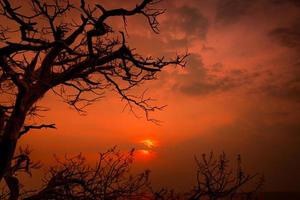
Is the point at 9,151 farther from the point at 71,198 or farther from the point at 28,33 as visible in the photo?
the point at 28,33

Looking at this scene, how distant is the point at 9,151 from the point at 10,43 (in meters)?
3.08

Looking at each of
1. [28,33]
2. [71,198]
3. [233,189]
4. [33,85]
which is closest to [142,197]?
[71,198]

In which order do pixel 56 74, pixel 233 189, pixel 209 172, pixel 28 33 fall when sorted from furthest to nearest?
pixel 56 74
pixel 28 33
pixel 209 172
pixel 233 189

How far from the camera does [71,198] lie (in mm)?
8430

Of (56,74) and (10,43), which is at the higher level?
(56,74)

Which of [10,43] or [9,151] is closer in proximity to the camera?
[10,43]

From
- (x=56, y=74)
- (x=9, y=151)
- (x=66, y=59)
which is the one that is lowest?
(x=9, y=151)

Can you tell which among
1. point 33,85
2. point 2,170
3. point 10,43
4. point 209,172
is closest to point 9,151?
point 2,170

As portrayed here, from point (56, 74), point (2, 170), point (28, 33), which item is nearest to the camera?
point (28, 33)

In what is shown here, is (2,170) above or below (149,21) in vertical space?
below

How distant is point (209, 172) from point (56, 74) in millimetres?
4248

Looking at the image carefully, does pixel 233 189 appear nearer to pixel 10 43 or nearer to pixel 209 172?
pixel 209 172

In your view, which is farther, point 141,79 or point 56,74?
point 141,79

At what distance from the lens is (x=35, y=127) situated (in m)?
9.39
